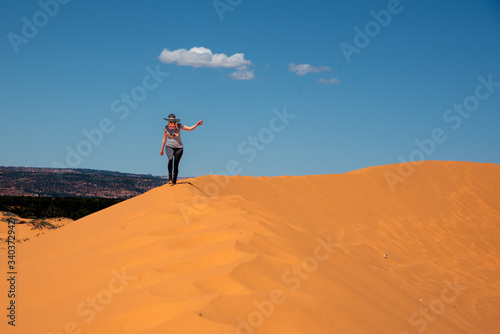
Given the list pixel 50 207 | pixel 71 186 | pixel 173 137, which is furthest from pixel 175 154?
pixel 71 186

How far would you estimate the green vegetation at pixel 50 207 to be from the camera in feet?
56.6

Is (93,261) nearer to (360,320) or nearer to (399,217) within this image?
(360,320)

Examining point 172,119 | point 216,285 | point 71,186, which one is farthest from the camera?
point 71,186

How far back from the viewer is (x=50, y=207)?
1755cm

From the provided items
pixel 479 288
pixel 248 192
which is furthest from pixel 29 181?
pixel 479 288

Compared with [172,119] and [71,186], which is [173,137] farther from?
[71,186]

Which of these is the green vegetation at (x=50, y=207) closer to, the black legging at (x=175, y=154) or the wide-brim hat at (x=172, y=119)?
the black legging at (x=175, y=154)

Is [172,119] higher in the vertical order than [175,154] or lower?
higher

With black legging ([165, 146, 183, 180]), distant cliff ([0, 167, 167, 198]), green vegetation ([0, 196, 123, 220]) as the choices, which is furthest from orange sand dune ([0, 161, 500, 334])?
distant cliff ([0, 167, 167, 198])

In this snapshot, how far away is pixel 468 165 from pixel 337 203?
1176cm

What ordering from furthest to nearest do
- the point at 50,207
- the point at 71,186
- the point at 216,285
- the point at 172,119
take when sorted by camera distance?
the point at 71,186
the point at 50,207
the point at 172,119
the point at 216,285

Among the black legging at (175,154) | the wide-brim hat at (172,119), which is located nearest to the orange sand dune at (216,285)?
the black legging at (175,154)

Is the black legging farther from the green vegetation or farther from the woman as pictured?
the green vegetation

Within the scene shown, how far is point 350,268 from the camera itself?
486 cm
